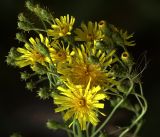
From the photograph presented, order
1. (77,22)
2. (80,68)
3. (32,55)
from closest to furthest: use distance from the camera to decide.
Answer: (80,68) → (32,55) → (77,22)

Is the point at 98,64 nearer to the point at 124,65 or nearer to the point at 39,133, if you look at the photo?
the point at 124,65

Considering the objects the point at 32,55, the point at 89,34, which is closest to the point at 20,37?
the point at 32,55

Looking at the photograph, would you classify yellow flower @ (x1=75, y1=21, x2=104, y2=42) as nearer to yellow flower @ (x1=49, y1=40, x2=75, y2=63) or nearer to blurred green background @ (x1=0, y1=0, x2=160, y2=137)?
yellow flower @ (x1=49, y1=40, x2=75, y2=63)

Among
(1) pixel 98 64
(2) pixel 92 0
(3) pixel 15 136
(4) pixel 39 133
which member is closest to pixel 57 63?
(1) pixel 98 64

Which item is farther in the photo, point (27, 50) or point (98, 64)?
point (27, 50)

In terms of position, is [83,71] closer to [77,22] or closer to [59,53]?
[59,53]
